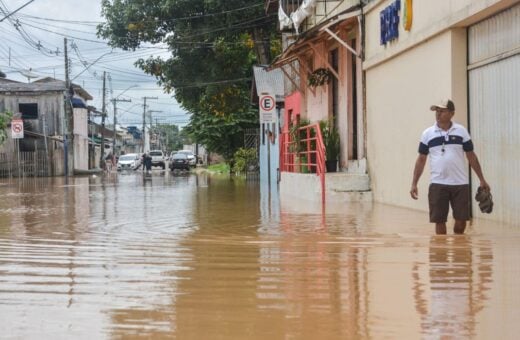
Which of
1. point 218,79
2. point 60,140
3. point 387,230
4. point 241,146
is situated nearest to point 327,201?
point 387,230

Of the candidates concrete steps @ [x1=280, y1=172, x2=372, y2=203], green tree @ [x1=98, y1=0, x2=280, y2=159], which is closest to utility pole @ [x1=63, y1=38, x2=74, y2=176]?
green tree @ [x1=98, y1=0, x2=280, y2=159]

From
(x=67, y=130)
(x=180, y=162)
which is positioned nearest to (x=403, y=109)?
(x=67, y=130)

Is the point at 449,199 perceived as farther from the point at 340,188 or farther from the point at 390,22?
the point at 340,188

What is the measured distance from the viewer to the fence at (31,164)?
154 ft

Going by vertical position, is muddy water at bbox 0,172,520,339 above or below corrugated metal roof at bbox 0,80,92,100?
below

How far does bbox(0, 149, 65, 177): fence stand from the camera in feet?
154

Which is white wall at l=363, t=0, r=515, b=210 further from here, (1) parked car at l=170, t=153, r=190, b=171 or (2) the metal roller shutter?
(1) parked car at l=170, t=153, r=190, b=171

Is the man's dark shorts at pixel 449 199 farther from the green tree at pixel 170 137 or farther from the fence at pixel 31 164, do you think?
the green tree at pixel 170 137

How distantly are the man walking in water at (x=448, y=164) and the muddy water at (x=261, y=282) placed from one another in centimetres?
40

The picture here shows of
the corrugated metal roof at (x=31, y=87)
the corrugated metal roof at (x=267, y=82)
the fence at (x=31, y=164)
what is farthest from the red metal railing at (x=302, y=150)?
the corrugated metal roof at (x=31, y=87)

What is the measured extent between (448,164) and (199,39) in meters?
24.8

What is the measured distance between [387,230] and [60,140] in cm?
4387

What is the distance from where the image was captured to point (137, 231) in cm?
962

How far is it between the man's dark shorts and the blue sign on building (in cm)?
576
